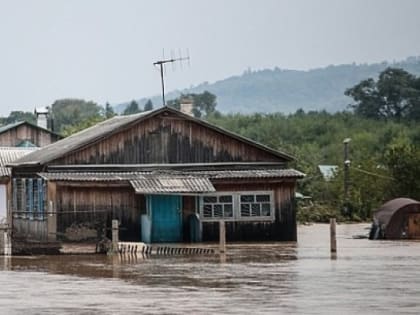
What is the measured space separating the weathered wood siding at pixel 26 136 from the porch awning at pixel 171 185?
1680 centimetres

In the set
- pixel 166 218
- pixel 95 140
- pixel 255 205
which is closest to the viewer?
pixel 95 140

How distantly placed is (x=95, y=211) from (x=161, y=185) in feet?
8.35

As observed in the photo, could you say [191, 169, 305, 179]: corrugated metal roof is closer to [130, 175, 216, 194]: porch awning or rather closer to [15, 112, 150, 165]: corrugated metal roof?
[130, 175, 216, 194]: porch awning

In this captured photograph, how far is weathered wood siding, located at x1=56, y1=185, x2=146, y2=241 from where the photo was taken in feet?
145

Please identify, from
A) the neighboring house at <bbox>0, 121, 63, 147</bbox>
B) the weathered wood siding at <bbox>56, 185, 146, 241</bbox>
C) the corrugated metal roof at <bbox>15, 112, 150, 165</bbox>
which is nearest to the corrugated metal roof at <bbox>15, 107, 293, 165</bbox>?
the corrugated metal roof at <bbox>15, 112, 150, 165</bbox>

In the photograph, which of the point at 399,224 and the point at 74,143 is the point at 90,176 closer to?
the point at 74,143

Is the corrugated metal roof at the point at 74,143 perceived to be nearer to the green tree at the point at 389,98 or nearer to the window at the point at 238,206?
the window at the point at 238,206

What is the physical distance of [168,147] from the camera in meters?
47.1

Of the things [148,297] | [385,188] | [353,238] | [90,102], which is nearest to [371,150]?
[385,188]

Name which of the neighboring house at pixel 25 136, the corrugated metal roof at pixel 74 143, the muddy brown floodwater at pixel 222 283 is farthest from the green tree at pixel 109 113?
Result: the muddy brown floodwater at pixel 222 283

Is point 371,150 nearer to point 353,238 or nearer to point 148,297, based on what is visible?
point 353,238

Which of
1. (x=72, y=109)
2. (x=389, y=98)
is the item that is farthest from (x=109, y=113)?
(x=72, y=109)

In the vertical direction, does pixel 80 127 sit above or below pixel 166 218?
above

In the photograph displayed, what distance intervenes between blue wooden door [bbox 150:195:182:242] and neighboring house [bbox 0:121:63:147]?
17.0 m
